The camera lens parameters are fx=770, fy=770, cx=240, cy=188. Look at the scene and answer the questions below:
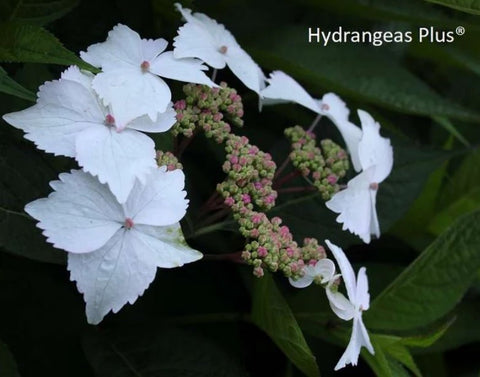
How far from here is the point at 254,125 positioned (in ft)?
3.92

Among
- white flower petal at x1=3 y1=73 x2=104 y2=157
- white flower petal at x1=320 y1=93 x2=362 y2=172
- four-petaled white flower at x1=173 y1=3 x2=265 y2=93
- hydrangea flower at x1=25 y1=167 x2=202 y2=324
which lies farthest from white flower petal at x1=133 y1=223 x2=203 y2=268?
white flower petal at x1=320 y1=93 x2=362 y2=172

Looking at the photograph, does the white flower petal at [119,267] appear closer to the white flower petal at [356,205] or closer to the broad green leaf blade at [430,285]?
the white flower petal at [356,205]

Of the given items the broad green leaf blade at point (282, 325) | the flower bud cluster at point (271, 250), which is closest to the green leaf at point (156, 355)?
the broad green leaf blade at point (282, 325)

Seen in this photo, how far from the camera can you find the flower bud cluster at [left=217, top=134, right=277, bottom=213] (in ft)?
2.70

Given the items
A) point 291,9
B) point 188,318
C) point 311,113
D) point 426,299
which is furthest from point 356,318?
point 291,9

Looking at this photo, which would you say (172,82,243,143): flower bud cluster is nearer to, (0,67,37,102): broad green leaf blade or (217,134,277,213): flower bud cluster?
(217,134,277,213): flower bud cluster

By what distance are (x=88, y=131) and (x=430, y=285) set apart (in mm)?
499

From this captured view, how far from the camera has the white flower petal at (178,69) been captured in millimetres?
802

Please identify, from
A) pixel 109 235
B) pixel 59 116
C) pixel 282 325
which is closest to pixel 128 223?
pixel 109 235

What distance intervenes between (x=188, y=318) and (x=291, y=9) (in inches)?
21.8

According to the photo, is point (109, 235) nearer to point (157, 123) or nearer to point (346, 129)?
point (157, 123)

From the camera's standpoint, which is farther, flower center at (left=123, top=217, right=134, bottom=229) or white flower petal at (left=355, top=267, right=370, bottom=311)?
white flower petal at (left=355, top=267, right=370, bottom=311)

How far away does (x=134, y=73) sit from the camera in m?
0.79

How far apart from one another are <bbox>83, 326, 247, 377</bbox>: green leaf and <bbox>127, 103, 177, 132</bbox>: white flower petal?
0.99ft
